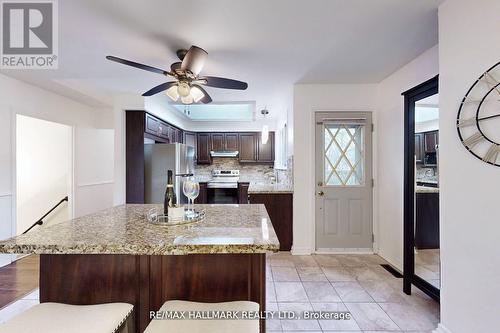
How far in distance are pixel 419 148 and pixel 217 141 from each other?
196 inches

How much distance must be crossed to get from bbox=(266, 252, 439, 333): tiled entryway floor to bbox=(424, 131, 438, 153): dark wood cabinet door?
1.41m

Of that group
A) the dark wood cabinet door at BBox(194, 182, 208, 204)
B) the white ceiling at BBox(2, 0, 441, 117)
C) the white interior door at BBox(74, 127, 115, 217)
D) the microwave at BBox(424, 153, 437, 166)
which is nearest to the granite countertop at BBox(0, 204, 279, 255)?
the white ceiling at BBox(2, 0, 441, 117)

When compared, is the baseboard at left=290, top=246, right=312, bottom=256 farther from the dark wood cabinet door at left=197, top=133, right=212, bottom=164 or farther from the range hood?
the dark wood cabinet door at left=197, top=133, right=212, bottom=164

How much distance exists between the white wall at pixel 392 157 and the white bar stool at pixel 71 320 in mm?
2996

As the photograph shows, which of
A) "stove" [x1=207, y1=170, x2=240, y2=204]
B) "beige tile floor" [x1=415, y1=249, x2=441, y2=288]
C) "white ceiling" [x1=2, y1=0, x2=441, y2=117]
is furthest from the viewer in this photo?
"stove" [x1=207, y1=170, x2=240, y2=204]

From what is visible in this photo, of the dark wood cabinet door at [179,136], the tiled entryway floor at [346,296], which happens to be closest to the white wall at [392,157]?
the tiled entryway floor at [346,296]

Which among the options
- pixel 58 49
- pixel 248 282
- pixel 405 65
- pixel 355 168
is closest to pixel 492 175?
pixel 248 282

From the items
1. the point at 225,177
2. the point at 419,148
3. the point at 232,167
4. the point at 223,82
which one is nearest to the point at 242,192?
the point at 225,177

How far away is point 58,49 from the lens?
2.39 m

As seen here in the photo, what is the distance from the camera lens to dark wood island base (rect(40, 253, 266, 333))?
4.38 feet

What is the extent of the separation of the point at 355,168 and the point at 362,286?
5.19 ft

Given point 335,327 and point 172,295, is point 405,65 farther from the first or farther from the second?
point 172,295

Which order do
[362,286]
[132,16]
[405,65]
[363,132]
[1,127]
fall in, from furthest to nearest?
[363,132]
[1,127]
[405,65]
[362,286]
[132,16]

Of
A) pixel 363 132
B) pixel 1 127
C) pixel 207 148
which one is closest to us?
pixel 1 127
